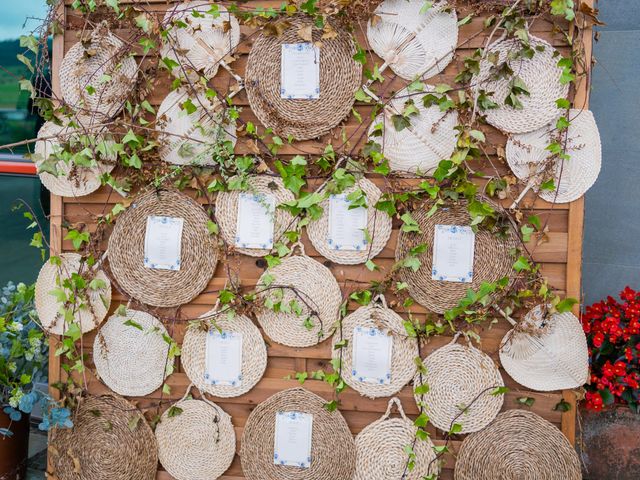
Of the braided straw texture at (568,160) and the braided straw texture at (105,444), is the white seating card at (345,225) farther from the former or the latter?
the braided straw texture at (105,444)

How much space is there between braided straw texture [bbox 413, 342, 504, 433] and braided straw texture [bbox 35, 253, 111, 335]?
1.14 metres

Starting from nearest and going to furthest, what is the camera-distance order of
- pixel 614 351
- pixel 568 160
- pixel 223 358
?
pixel 568 160 → pixel 223 358 → pixel 614 351

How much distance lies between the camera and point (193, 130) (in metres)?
2.02

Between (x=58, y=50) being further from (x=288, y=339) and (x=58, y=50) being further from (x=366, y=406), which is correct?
(x=366, y=406)

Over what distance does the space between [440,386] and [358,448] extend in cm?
35

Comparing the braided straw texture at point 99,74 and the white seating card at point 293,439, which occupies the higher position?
the braided straw texture at point 99,74

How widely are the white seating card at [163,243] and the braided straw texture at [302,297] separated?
1.06 ft

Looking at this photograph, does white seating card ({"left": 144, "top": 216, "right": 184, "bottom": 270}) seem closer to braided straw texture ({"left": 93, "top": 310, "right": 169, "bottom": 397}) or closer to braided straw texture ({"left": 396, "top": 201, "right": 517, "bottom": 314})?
braided straw texture ({"left": 93, "top": 310, "right": 169, "bottom": 397})

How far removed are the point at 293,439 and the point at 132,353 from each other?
2.12ft

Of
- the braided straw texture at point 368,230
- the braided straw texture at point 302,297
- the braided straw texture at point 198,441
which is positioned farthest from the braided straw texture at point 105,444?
the braided straw texture at point 368,230

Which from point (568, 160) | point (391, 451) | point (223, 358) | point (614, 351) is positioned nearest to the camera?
point (568, 160)

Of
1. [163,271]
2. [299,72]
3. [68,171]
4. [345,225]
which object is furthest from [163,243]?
[299,72]

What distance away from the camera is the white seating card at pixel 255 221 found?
78.4 inches

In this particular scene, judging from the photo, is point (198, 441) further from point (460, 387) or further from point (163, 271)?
point (460, 387)
